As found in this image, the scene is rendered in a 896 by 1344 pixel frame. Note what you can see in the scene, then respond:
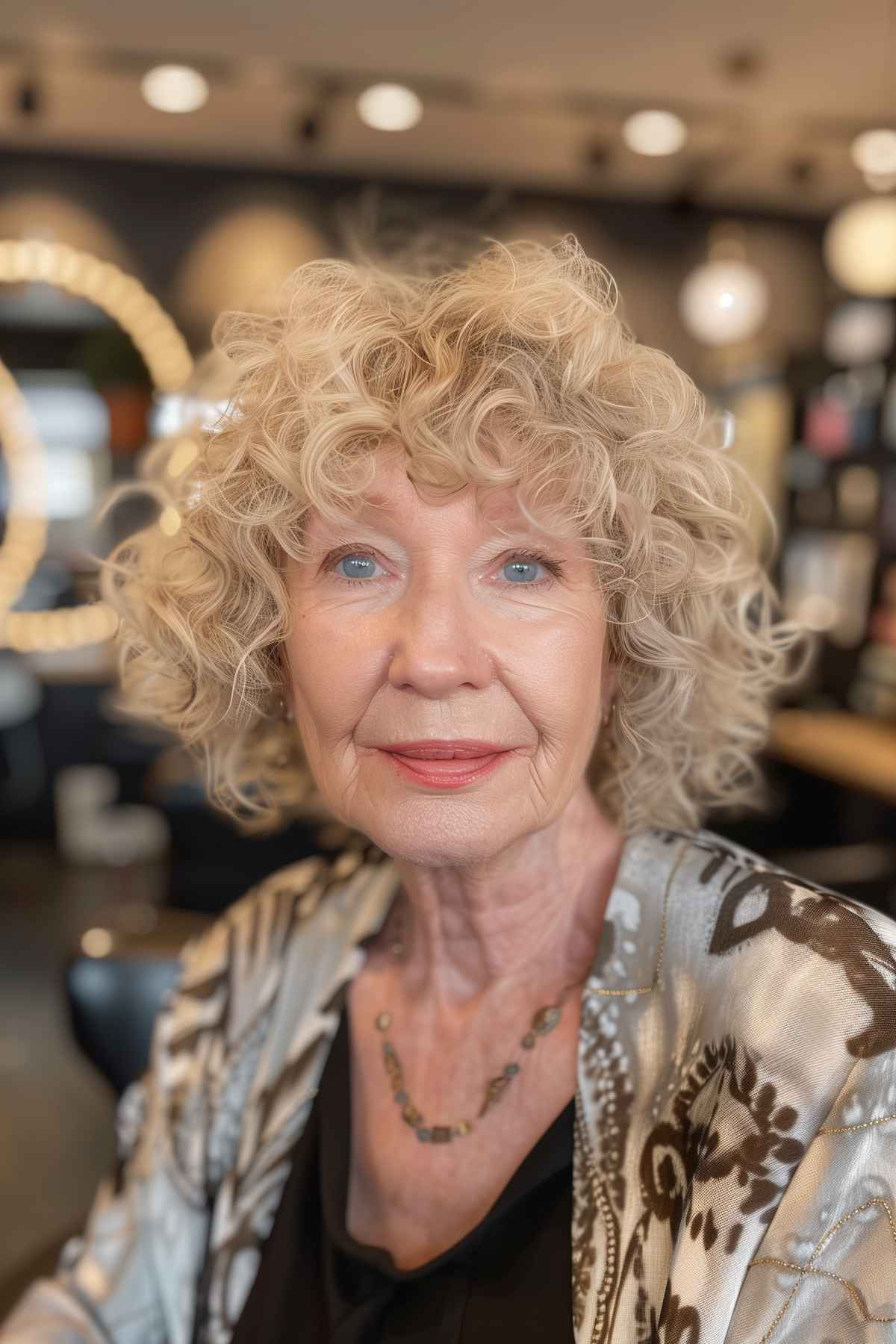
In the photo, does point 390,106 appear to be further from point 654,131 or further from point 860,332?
point 860,332

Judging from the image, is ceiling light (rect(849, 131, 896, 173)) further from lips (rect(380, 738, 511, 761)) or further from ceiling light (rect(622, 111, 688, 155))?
lips (rect(380, 738, 511, 761))

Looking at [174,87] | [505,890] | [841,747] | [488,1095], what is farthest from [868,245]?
[488,1095]

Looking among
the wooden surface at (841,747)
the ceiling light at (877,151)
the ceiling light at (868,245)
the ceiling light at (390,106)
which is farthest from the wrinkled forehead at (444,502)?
the ceiling light at (877,151)

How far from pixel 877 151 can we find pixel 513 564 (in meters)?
4.06

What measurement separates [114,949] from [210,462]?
87 cm

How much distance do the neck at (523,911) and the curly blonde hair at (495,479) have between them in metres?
0.09

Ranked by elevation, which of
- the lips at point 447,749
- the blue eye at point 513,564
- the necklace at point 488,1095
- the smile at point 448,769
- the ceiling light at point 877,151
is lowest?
the necklace at point 488,1095

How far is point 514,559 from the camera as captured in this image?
99cm

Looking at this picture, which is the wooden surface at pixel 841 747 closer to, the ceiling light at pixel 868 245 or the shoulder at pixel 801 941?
the ceiling light at pixel 868 245

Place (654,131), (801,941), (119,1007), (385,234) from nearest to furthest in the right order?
(801,941) → (119,1007) → (654,131) → (385,234)

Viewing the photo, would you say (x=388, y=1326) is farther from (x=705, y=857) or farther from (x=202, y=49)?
(x=202, y=49)

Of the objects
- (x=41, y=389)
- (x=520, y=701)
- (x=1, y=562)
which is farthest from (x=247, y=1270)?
(x=41, y=389)

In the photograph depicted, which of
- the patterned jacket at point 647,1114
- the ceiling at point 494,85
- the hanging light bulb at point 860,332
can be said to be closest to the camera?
the patterned jacket at point 647,1114

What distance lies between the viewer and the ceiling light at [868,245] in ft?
12.3
